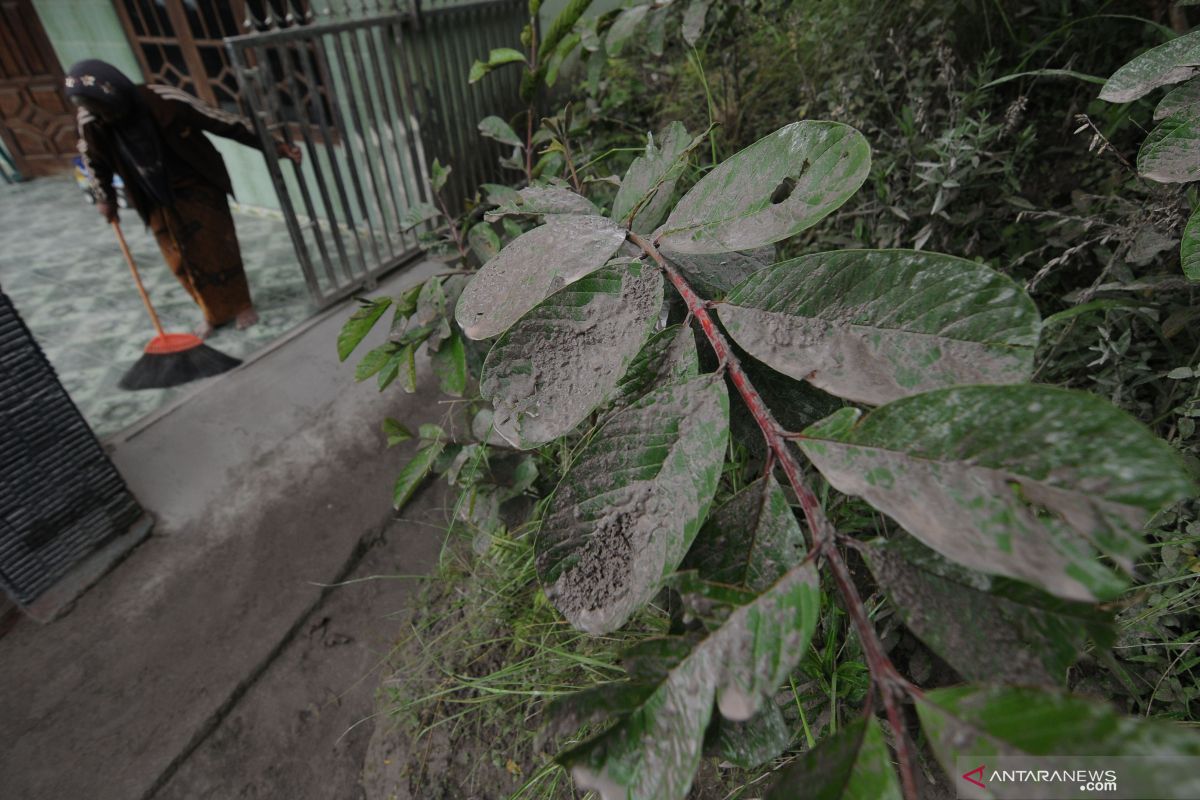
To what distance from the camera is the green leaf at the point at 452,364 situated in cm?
99

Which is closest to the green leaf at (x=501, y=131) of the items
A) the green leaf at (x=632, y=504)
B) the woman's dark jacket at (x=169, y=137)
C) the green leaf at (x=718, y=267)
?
the green leaf at (x=718, y=267)

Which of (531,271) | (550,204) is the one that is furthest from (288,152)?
(531,271)

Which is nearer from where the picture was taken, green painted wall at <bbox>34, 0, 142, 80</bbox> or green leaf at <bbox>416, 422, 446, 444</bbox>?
green leaf at <bbox>416, 422, 446, 444</bbox>

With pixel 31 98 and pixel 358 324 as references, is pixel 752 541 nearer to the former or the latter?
pixel 358 324

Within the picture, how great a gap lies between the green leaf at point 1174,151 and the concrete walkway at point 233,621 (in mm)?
1572

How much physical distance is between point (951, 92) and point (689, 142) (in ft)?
3.25

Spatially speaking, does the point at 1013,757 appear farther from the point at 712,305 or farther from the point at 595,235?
the point at 595,235

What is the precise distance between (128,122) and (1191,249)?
10.3 ft

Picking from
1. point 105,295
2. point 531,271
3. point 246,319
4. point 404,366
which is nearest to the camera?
point 531,271

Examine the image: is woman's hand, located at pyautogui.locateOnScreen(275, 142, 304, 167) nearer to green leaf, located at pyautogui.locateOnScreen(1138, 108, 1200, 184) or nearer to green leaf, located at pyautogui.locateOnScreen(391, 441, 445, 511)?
green leaf, located at pyautogui.locateOnScreen(391, 441, 445, 511)

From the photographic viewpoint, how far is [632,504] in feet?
1.28

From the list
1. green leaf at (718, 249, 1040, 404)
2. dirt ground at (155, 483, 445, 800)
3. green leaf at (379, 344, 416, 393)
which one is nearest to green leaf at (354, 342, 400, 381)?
green leaf at (379, 344, 416, 393)

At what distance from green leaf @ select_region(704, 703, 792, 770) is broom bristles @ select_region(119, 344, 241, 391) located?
2.64 meters

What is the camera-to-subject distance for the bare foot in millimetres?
2871
